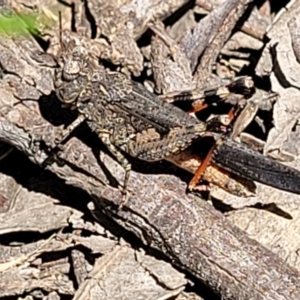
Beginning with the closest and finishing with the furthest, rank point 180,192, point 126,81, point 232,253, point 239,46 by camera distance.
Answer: point 232,253
point 180,192
point 126,81
point 239,46

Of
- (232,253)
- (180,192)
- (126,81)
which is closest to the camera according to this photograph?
(232,253)

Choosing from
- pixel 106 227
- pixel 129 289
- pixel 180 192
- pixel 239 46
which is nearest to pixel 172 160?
pixel 180 192

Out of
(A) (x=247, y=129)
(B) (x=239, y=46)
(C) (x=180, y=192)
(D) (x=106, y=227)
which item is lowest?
(D) (x=106, y=227)

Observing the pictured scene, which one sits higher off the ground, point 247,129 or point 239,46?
point 239,46

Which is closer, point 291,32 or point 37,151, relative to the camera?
point 37,151

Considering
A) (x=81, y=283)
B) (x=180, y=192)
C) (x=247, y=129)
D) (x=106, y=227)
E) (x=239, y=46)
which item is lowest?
(x=81, y=283)

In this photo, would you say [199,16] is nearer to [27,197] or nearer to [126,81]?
[126,81]

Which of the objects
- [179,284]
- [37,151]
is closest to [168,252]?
[179,284]

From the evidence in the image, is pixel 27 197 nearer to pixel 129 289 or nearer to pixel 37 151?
pixel 37 151

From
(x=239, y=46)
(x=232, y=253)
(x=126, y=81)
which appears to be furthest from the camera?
(x=239, y=46)
